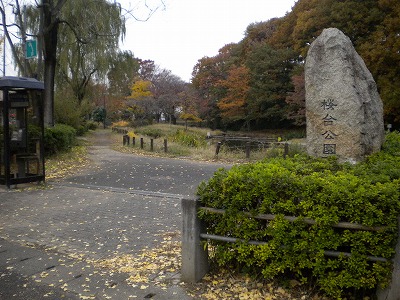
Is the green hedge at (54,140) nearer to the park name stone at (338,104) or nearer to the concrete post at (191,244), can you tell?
the park name stone at (338,104)

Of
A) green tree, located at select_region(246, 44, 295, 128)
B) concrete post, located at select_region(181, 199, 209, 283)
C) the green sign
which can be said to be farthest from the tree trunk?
green tree, located at select_region(246, 44, 295, 128)

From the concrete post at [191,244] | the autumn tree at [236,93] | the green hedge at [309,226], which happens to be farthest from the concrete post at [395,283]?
the autumn tree at [236,93]

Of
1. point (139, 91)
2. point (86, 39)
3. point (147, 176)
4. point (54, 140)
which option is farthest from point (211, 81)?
point (147, 176)

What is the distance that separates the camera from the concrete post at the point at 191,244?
4.07 m

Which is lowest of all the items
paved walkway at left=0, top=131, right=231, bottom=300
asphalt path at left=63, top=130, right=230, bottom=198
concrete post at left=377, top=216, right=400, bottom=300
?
paved walkway at left=0, top=131, right=231, bottom=300

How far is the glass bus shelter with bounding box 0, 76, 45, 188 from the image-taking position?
9219 mm

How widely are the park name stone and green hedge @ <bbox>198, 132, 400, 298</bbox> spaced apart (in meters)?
1.20

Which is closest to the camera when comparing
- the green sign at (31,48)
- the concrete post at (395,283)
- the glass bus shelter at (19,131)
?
the concrete post at (395,283)

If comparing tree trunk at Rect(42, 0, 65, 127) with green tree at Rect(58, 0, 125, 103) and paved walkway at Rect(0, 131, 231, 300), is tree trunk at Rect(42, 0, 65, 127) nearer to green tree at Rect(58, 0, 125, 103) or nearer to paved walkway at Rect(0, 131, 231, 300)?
green tree at Rect(58, 0, 125, 103)

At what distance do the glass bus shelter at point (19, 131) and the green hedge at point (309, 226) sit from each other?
700 cm

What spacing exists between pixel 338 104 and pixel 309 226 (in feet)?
8.06

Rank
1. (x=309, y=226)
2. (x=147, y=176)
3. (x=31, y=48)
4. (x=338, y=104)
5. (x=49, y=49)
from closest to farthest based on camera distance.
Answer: (x=309, y=226) < (x=338, y=104) < (x=31, y=48) < (x=147, y=176) < (x=49, y=49)

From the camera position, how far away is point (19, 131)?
9.92 meters

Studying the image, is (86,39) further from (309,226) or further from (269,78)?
(269,78)
